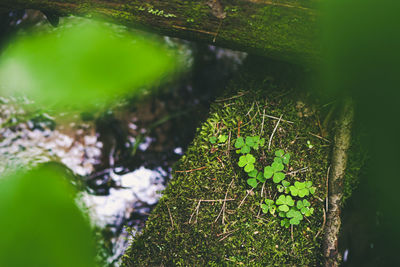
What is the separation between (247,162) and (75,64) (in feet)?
3.65

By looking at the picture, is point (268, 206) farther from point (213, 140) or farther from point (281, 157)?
point (213, 140)

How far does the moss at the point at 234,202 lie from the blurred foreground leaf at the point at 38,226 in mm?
343

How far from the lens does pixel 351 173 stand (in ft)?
5.36

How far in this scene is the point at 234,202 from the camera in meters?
1.56

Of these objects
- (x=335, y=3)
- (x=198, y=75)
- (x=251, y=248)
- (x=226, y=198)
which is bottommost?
(x=251, y=248)

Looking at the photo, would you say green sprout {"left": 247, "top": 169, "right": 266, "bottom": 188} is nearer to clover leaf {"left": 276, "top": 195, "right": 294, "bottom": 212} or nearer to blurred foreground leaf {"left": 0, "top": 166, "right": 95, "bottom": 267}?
clover leaf {"left": 276, "top": 195, "right": 294, "bottom": 212}

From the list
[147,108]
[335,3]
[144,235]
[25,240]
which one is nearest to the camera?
[335,3]

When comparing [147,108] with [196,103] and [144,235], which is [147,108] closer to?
[196,103]

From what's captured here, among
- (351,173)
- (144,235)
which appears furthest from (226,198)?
(351,173)

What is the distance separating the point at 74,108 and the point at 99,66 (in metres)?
0.57

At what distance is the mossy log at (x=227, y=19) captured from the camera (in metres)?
1.18

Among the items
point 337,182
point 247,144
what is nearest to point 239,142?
point 247,144

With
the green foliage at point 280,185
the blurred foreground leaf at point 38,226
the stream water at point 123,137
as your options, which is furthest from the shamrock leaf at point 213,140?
the blurred foreground leaf at point 38,226

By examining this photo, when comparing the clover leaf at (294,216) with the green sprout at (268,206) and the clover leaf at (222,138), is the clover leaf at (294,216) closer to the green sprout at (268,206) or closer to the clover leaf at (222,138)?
the green sprout at (268,206)
